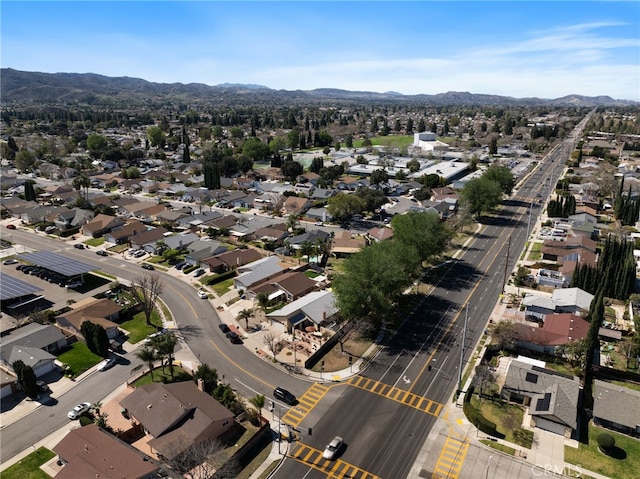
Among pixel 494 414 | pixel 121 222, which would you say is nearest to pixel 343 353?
pixel 494 414

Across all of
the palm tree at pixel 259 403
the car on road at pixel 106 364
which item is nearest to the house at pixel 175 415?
the palm tree at pixel 259 403

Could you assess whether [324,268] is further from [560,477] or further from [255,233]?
[560,477]

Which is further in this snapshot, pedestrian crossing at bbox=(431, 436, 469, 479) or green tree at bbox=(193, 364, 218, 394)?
green tree at bbox=(193, 364, 218, 394)

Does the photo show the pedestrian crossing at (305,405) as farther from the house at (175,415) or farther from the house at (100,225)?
the house at (100,225)

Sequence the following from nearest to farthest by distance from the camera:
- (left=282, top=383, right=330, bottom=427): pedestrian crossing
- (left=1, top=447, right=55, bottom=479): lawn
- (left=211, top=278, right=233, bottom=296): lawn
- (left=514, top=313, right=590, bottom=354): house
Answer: (left=1, top=447, right=55, bottom=479): lawn → (left=282, top=383, right=330, bottom=427): pedestrian crossing → (left=514, top=313, right=590, bottom=354): house → (left=211, top=278, right=233, bottom=296): lawn

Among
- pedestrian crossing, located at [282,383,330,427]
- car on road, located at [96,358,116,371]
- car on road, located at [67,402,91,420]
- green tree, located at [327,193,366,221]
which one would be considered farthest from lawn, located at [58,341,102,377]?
green tree, located at [327,193,366,221]

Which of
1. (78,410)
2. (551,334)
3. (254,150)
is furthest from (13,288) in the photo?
(254,150)

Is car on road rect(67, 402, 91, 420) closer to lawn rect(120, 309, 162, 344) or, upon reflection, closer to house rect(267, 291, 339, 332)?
lawn rect(120, 309, 162, 344)

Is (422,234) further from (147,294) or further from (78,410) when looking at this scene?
(78,410)
